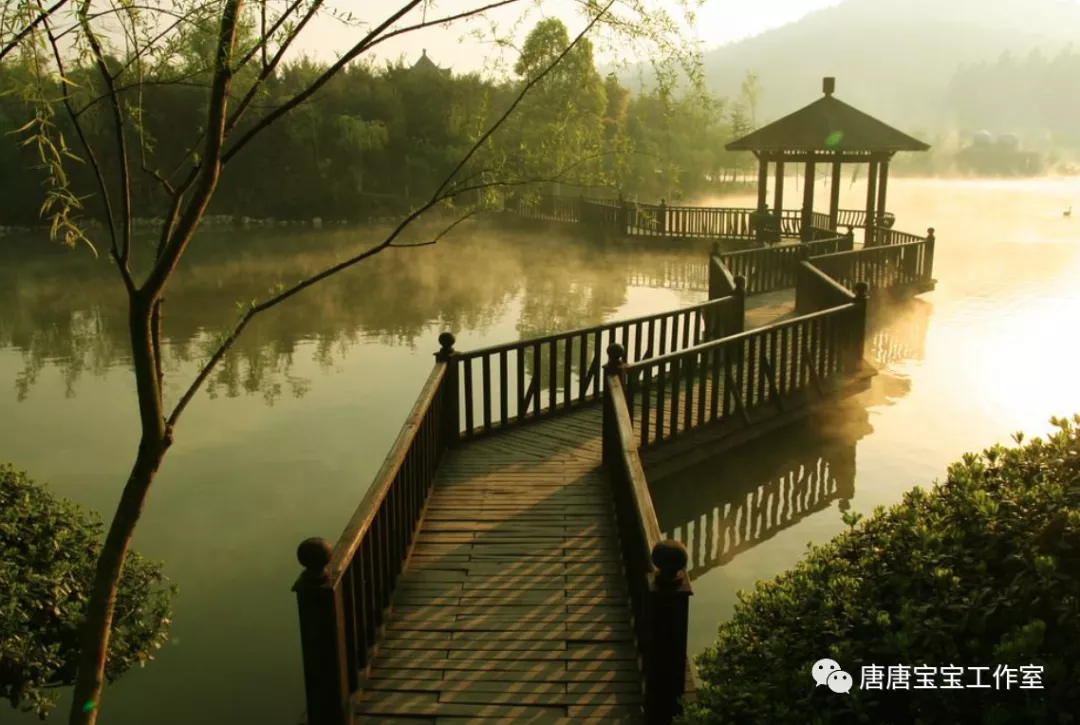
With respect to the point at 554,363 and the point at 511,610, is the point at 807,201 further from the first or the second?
the point at 511,610

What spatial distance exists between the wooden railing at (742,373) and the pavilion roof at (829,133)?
11.8 metres

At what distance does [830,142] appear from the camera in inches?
852

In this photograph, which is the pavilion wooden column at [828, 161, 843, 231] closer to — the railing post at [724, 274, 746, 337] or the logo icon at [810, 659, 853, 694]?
the railing post at [724, 274, 746, 337]

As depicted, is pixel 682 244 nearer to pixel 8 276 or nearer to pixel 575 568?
pixel 8 276

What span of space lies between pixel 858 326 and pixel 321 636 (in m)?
9.64

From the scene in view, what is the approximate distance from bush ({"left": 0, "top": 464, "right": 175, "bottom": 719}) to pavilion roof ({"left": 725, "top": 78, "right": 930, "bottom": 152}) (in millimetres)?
19801

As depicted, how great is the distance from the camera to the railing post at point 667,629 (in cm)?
397

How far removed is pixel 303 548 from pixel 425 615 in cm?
189

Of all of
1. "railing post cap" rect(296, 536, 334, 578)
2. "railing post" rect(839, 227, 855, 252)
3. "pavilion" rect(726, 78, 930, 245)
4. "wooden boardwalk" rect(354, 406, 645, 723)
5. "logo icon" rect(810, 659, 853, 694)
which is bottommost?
"wooden boardwalk" rect(354, 406, 645, 723)

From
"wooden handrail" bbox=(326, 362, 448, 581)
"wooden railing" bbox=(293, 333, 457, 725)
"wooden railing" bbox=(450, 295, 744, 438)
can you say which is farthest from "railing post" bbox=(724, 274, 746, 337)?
"wooden railing" bbox=(293, 333, 457, 725)

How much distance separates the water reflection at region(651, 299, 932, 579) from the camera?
895cm

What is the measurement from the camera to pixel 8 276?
28.2 m

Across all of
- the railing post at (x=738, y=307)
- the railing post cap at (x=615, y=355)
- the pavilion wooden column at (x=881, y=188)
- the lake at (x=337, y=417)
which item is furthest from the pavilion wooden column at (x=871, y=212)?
the railing post cap at (x=615, y=355)

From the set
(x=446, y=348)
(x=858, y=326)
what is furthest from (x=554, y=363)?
(x=858, y=326)
